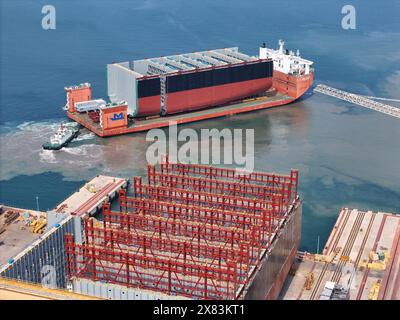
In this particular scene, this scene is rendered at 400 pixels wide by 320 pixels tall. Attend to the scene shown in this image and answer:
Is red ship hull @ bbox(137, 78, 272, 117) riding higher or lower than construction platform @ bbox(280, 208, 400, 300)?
higher

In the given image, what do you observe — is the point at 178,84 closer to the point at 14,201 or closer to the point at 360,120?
the point at 360,120

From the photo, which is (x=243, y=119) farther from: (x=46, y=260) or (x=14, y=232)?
(x=46, y=260)

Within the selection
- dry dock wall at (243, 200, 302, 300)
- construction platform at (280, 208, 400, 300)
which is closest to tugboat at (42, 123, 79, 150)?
construction platform at (280, 208, 400, 300)

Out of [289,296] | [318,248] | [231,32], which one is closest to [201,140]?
[318,248]

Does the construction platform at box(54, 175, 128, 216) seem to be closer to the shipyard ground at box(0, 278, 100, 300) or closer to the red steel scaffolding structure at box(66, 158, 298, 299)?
the red steel scaffolding structure at box(66, 158, 298, 299)

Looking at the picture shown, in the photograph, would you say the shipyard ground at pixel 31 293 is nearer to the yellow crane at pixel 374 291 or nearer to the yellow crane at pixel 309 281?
the yellow crane at pixel 309 281

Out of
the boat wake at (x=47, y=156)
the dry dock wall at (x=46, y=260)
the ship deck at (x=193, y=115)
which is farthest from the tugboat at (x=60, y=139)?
the dry dock wall at (x=46, y=260)
